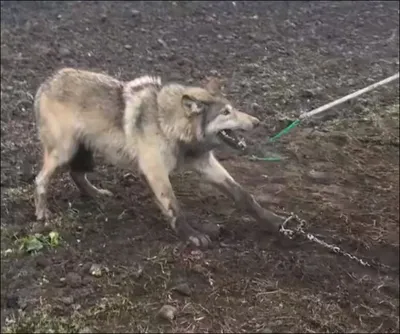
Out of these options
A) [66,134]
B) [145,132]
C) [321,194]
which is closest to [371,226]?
[321,194]

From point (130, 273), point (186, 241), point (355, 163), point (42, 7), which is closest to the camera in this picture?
point (130, 273)

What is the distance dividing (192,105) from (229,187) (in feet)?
2.07

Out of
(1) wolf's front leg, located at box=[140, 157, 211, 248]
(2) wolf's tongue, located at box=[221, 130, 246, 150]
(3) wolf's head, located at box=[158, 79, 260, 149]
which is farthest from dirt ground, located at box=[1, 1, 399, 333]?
(3) wolf's head, located at box=[158, 79, 260, 149]

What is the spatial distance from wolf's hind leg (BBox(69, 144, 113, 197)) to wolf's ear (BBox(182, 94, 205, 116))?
33.3 inches

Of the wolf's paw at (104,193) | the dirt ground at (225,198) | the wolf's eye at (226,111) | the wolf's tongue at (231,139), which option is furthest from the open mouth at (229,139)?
the wolf's paw at (104,193)

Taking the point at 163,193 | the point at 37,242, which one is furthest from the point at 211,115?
the point at 37,242

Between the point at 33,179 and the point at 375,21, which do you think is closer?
the point at 33,179

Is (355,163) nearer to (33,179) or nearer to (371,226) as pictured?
(371,226)

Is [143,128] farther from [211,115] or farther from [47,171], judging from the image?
[47,171]

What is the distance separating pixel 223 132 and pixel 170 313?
4.77 feet

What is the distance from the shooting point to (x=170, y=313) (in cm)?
402

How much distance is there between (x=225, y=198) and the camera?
18.0ft

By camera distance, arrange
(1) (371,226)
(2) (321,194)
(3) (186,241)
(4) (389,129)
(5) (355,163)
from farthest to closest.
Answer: (4) (389,129)
(5) (355,163)
(2) (321,194)
(1) (371,226)
(3) (186,241)

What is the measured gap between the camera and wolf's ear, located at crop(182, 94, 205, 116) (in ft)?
16.0
